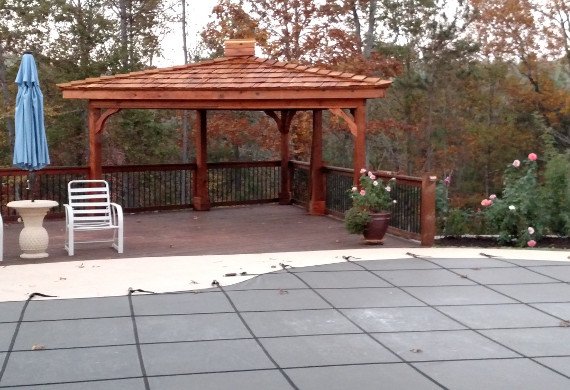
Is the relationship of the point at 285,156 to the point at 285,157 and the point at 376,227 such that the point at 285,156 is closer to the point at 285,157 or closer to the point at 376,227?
the point at 285,157

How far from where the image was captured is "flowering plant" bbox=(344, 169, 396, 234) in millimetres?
11000

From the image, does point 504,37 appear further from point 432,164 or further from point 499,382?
point 499,382

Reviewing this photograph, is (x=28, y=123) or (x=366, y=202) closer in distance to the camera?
(x=28, y=123)

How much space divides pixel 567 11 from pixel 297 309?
23972mm

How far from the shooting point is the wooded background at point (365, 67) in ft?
77.5

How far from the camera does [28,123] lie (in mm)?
10461

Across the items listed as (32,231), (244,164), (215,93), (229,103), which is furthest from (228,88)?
(32,231)

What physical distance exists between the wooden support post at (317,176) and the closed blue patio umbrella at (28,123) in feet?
17.8

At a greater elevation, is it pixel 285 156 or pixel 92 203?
pixel 285 156

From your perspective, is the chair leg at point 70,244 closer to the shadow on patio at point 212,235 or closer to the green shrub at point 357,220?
the shadow on patio at point 212,235

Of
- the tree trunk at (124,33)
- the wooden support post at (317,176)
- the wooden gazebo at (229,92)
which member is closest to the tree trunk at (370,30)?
the tree trunk at (124,33)

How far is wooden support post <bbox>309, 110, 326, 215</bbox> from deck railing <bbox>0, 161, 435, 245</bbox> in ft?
0.39

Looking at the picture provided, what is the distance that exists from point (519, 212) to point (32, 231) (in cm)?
652

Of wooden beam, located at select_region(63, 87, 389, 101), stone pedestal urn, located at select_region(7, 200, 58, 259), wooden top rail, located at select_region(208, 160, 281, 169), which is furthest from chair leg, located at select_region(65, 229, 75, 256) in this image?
wooden top rail, located at select_region(208, 160, 281, 169)
